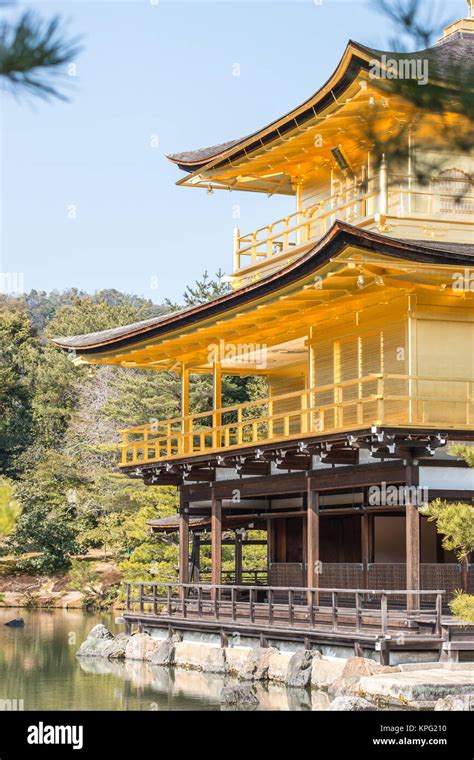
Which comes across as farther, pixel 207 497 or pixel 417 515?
pixel 207 497

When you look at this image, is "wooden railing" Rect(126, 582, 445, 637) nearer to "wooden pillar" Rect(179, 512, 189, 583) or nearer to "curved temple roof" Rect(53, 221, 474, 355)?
"wooden pillar" Rect(179, 512, 189, 583)

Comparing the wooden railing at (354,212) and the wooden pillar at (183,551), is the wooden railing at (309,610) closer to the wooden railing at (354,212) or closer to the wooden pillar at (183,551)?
the wooden pillar at (183,551)

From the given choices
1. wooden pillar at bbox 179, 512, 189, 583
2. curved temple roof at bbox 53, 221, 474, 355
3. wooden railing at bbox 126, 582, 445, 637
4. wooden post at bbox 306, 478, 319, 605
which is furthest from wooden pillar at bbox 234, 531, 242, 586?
wooden post at bbox 306, 478, 319, 605

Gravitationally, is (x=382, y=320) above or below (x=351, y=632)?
above

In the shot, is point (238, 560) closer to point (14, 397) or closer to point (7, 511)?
point (7, 511)

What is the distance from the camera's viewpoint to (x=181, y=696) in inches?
763

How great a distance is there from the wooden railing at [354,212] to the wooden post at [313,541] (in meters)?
4.73

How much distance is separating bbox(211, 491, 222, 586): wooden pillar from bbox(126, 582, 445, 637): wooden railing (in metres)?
0.54

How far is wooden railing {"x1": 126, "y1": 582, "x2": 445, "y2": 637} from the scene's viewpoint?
18.6m

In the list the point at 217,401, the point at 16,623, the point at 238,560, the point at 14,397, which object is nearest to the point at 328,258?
the point at 217,401

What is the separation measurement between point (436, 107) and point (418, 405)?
13.2 metres

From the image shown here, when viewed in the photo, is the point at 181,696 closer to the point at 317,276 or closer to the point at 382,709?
the point at 382,709

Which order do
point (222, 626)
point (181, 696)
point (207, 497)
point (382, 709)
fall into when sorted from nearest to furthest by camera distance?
point (382, 709), point (181, 696), point (222, 626), point (207, 497)

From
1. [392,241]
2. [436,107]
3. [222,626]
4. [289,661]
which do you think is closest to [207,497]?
[222,626]
